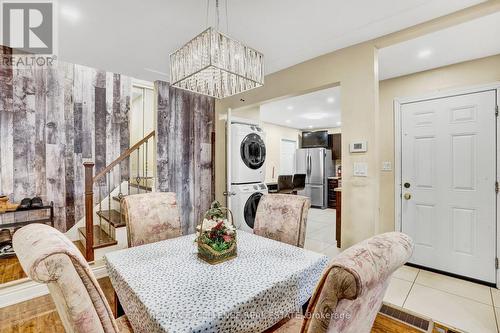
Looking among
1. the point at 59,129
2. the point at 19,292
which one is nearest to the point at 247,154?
Result: the point at 59,129

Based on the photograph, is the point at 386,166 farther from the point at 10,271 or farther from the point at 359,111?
the point at 10,271

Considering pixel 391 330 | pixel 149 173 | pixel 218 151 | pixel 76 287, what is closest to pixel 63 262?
pixel 76 287

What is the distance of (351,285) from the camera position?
23.2 inches

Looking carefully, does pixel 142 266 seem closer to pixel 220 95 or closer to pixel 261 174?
pixel 220 95

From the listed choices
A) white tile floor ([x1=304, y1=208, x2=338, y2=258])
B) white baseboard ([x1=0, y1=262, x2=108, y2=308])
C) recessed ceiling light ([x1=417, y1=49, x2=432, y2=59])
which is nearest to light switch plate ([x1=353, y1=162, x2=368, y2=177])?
white tile floor ([x1=304, y1=208, x2=338, y2=258])

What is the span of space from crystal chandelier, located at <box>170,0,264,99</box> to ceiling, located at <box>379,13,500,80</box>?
1.66m

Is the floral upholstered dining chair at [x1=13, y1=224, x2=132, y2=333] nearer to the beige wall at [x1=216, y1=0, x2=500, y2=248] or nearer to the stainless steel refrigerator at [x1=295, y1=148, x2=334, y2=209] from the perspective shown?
the beige wall at [x1=216, y1=0, x2=500, y2=248]

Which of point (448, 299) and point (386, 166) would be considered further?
point (386, 166)

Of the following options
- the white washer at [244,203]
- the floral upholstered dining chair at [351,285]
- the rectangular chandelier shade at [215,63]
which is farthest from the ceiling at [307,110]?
the floral upholstered dining chair at [351,285]

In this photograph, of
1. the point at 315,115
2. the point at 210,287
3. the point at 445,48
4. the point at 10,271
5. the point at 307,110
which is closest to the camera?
the point at 210,287

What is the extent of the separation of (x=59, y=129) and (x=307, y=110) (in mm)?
4591

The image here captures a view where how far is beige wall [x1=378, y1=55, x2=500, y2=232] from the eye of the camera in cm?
262

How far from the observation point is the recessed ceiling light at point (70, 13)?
1.88 metres

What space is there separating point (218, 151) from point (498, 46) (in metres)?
3.46
